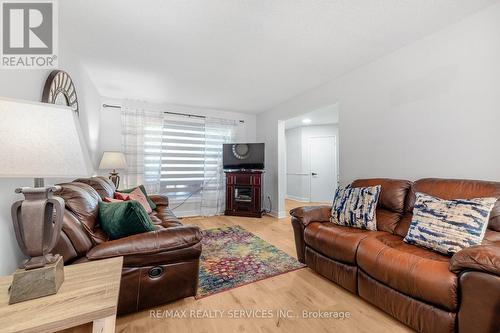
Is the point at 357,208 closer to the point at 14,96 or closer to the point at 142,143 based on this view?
the point at 14,96

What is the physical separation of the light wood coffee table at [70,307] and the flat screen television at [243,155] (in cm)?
370

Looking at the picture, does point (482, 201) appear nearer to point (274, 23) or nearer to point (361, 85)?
point (361, 85)

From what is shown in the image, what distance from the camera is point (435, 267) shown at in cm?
130

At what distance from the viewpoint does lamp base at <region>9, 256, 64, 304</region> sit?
0.80 m

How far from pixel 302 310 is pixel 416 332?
740mm

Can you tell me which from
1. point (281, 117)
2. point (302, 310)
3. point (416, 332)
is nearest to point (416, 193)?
point (416, 332)

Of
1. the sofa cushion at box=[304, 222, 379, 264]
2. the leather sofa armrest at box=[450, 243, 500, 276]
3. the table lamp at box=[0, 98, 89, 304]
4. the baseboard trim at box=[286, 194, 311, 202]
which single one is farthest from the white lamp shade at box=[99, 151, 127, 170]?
the baseboard trim at box=[286, 194, 311, 202]

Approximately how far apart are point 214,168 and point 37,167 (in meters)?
4.03

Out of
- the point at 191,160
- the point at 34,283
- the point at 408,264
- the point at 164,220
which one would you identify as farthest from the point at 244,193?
the point at 34,283

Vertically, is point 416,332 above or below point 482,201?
below

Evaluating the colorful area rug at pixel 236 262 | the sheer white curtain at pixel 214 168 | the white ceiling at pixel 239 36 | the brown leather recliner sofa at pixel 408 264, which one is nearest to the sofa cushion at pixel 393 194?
the brown leather recliner sofa at pixel 408 264

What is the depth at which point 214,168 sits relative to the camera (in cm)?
480

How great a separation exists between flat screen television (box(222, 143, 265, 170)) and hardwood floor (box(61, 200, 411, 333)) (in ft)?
8.87

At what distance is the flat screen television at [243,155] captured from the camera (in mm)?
4602
